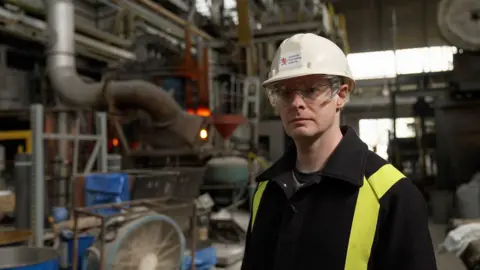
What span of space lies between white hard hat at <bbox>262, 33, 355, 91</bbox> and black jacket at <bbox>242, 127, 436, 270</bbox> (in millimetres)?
214

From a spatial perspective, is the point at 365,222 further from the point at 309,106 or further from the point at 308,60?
the point at 308,60

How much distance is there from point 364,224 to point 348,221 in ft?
0.14

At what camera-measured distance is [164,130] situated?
20.5 feet

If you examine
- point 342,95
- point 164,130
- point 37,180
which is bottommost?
point 37,180

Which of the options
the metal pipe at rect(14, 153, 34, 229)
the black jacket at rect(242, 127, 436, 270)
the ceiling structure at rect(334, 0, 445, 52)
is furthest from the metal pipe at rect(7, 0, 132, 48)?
the ceiling structure at rect(334, 0, 445, 52)

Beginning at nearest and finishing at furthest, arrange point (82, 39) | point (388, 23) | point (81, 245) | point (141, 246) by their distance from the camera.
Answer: point (141, 246), point (81, 245), point (82, 39), point (388, 23)

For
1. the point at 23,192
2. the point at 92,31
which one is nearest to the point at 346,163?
the point at 23,192

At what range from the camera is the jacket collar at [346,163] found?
45.0 inches

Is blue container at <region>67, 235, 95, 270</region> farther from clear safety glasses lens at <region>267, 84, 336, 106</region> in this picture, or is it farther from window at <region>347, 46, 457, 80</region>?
window at <region>347, 46, 457, 80</region>

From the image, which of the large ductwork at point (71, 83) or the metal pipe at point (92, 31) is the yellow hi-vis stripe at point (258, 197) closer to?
the large ductwork at point (71, 83)

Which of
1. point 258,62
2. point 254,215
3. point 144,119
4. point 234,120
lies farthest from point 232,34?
point 254,215

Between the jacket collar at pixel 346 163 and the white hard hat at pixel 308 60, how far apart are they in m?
0.19

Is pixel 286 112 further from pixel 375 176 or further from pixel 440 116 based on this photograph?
pixel 440 116

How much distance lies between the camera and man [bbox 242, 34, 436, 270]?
1080 mm
